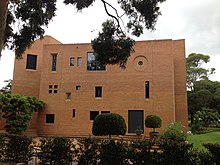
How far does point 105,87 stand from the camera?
89.8 ft

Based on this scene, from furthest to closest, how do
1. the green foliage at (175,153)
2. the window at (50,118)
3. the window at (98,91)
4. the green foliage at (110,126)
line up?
the window at (50,118)
the window at (98,91)
the green foliage at (110,126)
the green foliage at (175,153)

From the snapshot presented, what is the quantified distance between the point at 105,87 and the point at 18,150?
18.2m

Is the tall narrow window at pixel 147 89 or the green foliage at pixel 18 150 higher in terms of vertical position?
the tall narrow window at pixel 147 89

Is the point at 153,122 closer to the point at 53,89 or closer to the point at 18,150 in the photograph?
the point at 53,89

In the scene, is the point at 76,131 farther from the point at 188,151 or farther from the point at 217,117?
the point at 188,151

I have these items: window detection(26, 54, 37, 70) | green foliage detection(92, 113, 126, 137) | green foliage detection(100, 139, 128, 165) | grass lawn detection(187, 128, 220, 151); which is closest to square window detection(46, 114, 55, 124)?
window detection(26, 54, 37, 70)

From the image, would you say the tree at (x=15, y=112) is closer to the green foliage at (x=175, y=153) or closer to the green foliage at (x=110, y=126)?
the green foliage at (x=110, y=126)

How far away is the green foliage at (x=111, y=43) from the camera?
11.1m

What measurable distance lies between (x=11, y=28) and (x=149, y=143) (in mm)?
7515

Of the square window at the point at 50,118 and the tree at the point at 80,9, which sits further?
the square window at the point at 50,118

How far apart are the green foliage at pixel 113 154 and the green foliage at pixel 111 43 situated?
438 centimetres

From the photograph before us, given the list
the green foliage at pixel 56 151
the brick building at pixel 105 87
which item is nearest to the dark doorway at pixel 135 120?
the brick building at pixel 105 87

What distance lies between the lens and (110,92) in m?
27.1

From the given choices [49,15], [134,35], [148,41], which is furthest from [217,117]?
[49,15]
